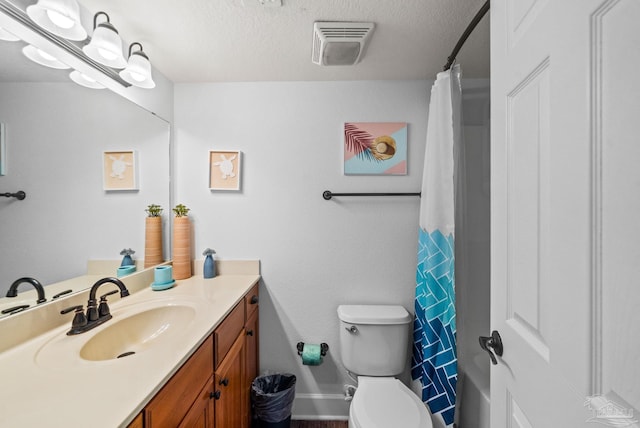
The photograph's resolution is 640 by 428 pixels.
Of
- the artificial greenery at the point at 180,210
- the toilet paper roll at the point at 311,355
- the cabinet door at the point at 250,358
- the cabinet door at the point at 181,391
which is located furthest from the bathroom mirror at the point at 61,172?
the toilet paper roll at the point at 311,355

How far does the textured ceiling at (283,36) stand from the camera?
113 centimetres

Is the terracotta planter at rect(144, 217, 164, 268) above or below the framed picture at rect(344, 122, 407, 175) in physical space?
below

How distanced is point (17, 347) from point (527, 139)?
1.67 metres

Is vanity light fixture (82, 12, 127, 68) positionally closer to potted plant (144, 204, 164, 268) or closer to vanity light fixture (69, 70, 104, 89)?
vanity light fixture (69, 70, 104, 89)

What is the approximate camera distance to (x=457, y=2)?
1.11 metres

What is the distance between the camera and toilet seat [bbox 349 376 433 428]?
3.69ft

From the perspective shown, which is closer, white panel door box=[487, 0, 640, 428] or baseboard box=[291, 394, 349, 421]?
white panel door box=[487, 0, 640, 428]

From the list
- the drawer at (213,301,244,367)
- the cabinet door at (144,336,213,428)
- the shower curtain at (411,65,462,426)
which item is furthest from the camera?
the shower curtain at (411,65,462,426)

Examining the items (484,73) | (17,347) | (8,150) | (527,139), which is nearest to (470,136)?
(484,73)

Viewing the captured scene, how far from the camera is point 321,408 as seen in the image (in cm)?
172

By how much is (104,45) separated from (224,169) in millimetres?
812

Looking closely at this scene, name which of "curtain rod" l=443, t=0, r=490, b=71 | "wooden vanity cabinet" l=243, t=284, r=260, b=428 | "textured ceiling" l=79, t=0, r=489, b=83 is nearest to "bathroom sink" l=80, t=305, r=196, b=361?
"wooden vanity cabinet" l=243, t=284, r=260, b=428

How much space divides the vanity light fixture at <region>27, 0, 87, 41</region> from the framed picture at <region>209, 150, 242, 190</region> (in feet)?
2.74

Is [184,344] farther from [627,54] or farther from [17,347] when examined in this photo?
[627,54]
